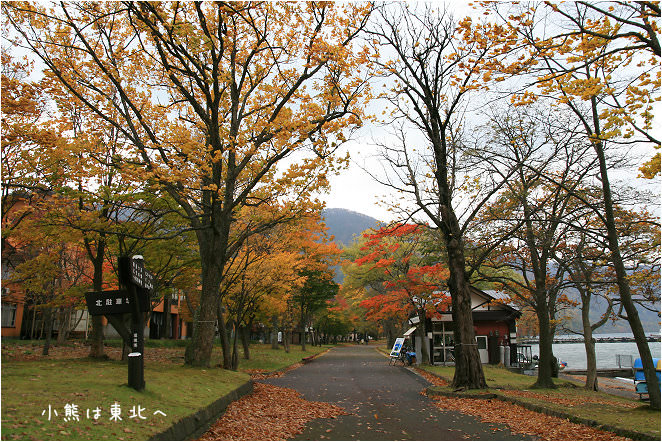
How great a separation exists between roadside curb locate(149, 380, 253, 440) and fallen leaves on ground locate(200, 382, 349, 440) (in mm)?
114

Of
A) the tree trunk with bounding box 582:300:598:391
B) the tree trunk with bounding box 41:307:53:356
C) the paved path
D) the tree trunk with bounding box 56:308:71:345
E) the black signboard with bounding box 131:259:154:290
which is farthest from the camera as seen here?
the tree trunk with bounding box 56:308:71:345

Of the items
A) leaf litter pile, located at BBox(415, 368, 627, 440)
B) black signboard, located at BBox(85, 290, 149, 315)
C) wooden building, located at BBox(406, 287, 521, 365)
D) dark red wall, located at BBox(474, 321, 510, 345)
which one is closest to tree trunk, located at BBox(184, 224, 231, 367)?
black signboard, located at BBox(85, 290, 149, 315)

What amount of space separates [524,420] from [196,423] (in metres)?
6.46

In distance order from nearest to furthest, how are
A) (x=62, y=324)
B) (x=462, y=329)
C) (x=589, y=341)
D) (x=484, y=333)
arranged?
(x=462, y=329), (x=589, y=341), (x=62, y=324), (x=484, y=333)

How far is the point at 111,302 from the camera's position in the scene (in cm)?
811

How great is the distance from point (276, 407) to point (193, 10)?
1019 cm

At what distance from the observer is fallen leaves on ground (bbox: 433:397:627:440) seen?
744 centimetres

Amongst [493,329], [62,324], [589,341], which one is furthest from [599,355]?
[62,324]

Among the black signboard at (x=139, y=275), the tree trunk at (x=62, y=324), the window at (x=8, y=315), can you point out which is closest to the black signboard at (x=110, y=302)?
the black signboard at (x=139, y=275)

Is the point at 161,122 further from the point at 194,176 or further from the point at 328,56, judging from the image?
the point at 328,56

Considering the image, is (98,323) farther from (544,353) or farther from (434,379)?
(544,353)

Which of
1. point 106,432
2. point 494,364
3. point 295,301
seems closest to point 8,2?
point 106,432

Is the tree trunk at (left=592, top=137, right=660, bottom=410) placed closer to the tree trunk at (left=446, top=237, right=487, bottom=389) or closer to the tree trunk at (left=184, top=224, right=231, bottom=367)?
the tree trunk at (left=446, top=237, right=487, bottom=389)

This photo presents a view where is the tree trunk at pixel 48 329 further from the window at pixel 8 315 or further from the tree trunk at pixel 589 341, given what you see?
the tree trunk at pixel 589 341
